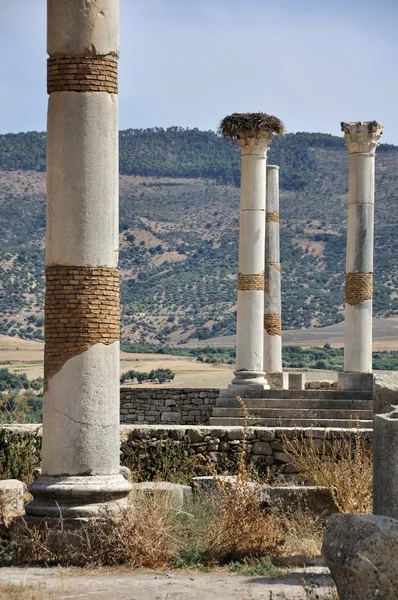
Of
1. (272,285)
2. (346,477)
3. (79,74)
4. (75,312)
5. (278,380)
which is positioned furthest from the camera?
(272,285)

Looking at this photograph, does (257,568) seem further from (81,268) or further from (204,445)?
(204,445)

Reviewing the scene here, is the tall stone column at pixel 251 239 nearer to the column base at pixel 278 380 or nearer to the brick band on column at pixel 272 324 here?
the column base at pixel 278 380

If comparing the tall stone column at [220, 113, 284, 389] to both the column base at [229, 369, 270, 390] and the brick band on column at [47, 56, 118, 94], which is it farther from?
the brick band on column at [47, 56, 118, 94]

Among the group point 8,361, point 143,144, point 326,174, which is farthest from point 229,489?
point 143,144

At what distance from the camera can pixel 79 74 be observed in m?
14.1

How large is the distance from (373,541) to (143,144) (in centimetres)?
14236

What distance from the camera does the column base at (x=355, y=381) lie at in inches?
1133

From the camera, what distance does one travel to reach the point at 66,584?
1214cm

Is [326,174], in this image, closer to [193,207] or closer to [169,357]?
[193,207]

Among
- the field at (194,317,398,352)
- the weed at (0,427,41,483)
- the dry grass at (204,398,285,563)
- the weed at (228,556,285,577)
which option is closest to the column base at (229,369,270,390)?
the weed at (0,427,41,483)

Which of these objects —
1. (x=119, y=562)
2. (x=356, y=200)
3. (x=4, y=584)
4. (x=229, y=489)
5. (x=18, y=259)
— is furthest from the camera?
(x=18, y=259)

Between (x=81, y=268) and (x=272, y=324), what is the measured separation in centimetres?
1992

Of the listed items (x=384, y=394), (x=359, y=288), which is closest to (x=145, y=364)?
(x=359, y=288)

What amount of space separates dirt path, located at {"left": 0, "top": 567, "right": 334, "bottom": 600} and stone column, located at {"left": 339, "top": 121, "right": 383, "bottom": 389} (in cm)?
1701
